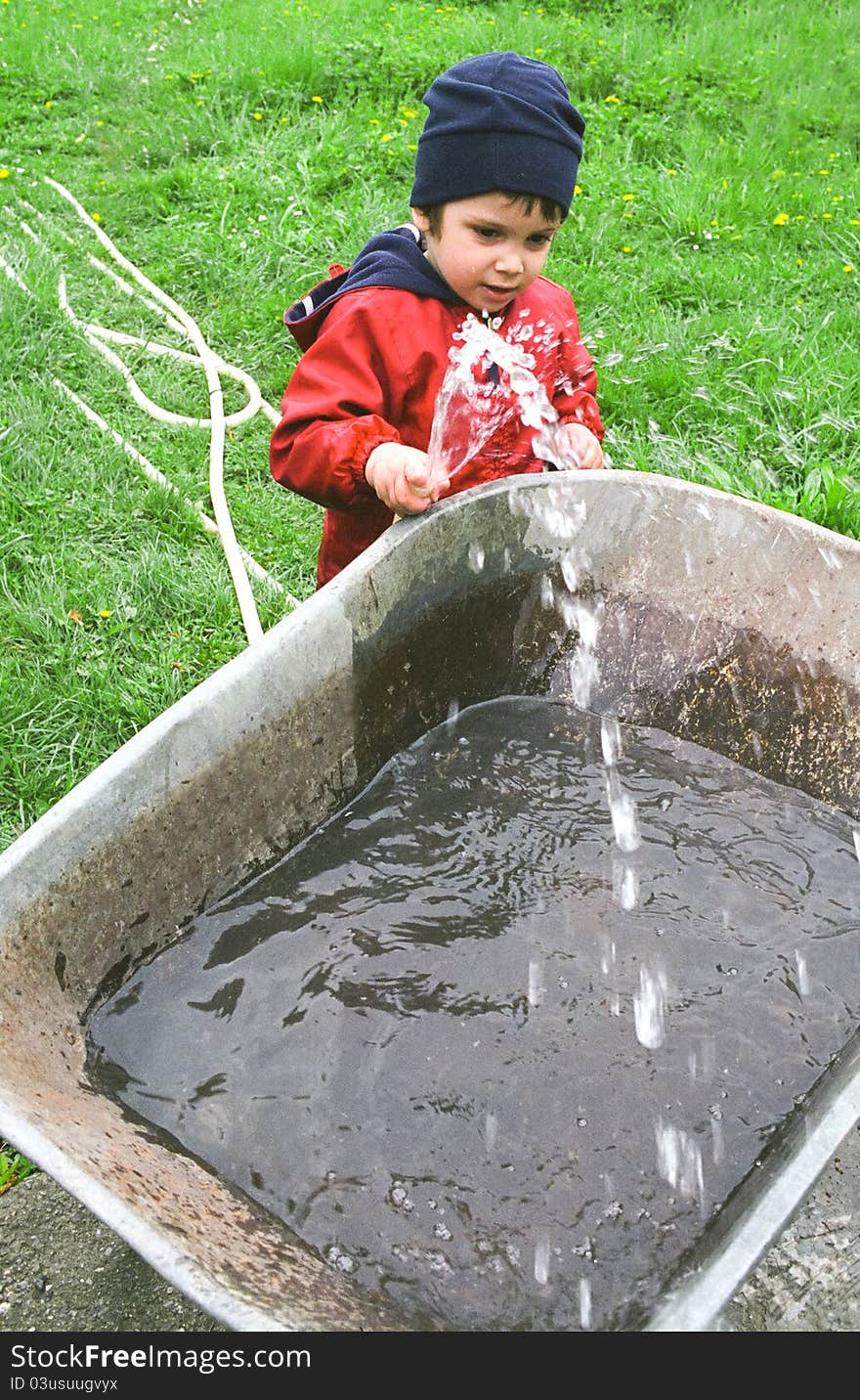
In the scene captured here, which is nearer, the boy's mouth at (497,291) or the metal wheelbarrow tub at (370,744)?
the metal wheelbarrow tub at (370,744)

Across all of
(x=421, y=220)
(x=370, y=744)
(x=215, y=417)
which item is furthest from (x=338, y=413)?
(x=215, y=417)

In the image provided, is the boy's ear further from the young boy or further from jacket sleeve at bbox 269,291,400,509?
jacket sleeve at bbox 269,291,400,509

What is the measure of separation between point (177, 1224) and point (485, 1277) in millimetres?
395

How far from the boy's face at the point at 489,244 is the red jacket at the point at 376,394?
7 centimetres

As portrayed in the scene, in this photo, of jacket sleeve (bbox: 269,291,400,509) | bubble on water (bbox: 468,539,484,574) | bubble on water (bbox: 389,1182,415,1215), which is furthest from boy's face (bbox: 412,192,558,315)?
bubble on water (bbox: 389,1182,415,1215)

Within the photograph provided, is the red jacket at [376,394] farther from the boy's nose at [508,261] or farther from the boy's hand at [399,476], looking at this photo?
the boy's nose at [508,261]

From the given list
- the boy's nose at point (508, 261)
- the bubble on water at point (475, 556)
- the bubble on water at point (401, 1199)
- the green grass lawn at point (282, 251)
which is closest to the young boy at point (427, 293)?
the boy's nose at point (508, 261)

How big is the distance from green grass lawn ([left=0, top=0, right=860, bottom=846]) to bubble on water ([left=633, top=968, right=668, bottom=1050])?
1.29m

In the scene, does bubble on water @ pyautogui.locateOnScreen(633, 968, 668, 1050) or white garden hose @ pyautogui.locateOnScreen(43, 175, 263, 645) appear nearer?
bubble on water @ pyautogui.locateOnScreen(633, 968, 668, 1050)

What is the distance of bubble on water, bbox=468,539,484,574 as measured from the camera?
2.12 metres

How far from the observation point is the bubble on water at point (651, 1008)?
168cm

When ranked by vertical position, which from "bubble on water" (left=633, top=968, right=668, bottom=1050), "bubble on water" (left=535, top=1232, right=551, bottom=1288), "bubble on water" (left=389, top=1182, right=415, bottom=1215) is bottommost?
"bubble on water" (left=535, top=1232, right=551, bottom=1288)

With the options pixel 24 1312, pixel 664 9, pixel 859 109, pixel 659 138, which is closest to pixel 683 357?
pixel 659 138

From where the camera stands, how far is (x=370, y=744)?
2.04 meters
